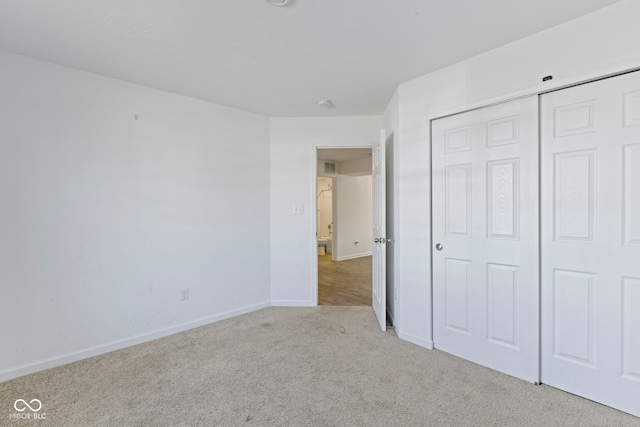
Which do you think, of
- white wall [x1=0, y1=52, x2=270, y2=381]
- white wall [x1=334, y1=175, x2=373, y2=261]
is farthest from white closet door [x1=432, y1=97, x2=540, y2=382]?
white wall [x1=334, y1=175, x2=373, y2=261]

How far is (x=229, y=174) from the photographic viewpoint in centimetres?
334

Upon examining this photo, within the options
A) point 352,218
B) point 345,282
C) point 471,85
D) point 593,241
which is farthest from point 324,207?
point 593,241

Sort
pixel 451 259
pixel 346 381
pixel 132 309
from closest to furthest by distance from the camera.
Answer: pixel 346 381, pixel 451 259, pixel 132 309

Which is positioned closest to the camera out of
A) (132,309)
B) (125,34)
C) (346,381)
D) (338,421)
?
(338,421)

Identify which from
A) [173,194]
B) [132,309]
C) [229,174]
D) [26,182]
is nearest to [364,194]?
[229,174]

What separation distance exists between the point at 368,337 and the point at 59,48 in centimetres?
338

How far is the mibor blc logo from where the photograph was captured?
A: 5.66 feet

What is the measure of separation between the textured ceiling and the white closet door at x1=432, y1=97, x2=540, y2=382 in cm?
55

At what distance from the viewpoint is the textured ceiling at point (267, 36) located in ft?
5.42

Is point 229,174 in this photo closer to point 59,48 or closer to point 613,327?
point 59,48

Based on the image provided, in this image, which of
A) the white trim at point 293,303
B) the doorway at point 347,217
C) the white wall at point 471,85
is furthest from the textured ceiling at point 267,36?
the doorway at point 347,217

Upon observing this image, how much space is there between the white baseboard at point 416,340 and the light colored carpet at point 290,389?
0.06m

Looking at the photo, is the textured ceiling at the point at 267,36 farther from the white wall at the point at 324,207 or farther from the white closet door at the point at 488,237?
A: the white wall at the point at 324,207

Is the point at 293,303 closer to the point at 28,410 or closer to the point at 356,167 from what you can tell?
the point at 28,410
